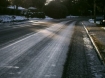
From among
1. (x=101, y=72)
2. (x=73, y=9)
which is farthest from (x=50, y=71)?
(x=73, y=9)

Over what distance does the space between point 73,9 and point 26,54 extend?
10421cm

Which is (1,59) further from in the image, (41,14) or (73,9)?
(73,9)

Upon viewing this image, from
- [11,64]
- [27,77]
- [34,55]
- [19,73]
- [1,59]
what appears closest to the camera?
[27,77]

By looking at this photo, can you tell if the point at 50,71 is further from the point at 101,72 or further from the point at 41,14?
the point at 41,14

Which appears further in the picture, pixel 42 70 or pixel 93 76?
pixel 42 70

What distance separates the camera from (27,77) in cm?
705

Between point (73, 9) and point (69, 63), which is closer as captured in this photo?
point (69, 63)

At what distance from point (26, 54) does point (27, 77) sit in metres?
3.79

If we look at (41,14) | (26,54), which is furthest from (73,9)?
(26,54)

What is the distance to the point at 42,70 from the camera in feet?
26.2

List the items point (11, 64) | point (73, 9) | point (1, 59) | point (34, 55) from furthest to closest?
point (73, 9), point (34, 55), point (1, 59), point (11, 64)

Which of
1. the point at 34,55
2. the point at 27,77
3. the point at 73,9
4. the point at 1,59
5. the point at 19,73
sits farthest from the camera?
the point at 73,9

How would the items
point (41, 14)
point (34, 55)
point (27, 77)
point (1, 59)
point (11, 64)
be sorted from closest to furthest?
point (27, 77) < point (11, 64) < point (1, 59) < point (34, 55) < point (41, 14)

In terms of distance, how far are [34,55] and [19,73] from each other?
3.13m
